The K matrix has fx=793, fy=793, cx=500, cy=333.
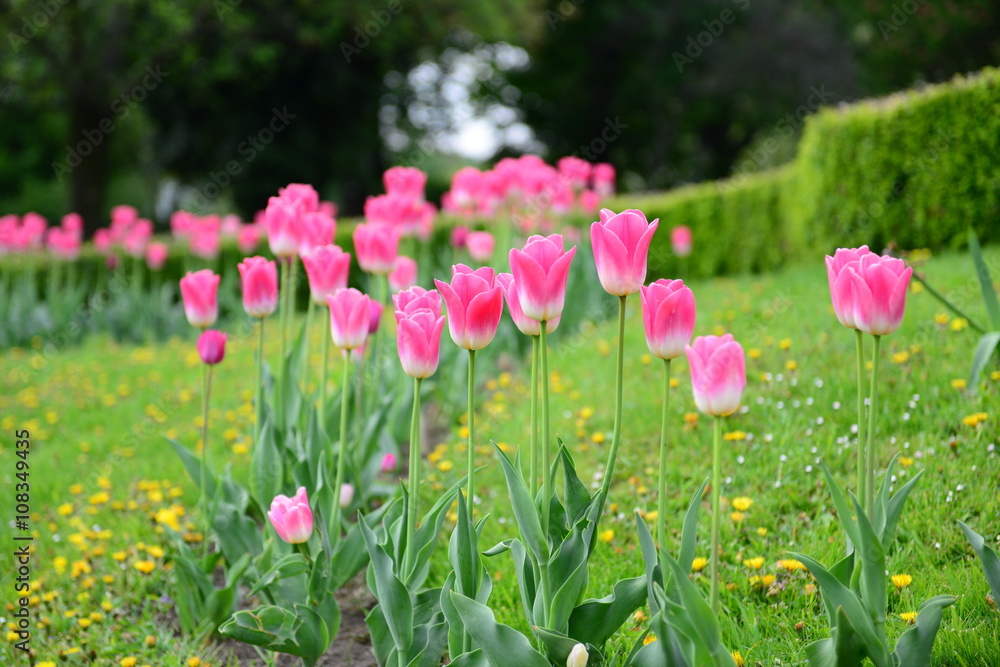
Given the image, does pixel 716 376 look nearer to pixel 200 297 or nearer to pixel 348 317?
pixel 348 317

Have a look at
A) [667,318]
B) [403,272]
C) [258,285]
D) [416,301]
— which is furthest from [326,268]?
[667,318]

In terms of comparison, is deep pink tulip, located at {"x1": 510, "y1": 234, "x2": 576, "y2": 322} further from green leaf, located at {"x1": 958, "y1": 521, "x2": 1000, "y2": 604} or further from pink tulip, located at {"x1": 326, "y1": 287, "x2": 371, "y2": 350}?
green leaf, located at {"x1": 958, "y1": 521, "x2": 1000, "y2": 604}

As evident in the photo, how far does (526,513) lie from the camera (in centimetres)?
161

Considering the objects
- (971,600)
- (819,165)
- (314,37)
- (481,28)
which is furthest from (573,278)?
(481,28)

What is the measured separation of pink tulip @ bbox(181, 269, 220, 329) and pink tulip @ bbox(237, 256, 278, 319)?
0.32 feet

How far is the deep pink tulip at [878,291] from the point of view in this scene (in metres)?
1.51

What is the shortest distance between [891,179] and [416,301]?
551cm

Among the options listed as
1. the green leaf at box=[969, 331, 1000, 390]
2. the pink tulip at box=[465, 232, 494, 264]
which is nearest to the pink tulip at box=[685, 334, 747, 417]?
the green leaf at box=[969, 331, 1000, 390]

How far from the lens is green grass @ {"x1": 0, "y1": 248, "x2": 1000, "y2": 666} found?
2271 millimetres

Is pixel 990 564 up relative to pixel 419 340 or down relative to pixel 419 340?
down

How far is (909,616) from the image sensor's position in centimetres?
195

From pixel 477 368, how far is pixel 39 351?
5208 millimetres

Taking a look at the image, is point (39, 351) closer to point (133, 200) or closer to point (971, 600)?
point (971, 600)

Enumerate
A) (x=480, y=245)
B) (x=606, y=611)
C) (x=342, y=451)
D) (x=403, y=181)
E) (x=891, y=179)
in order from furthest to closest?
(x=891, y=179), (x=480, y=245), (x=403, y=181), (x=342, y=451), (x=606, y=611)
